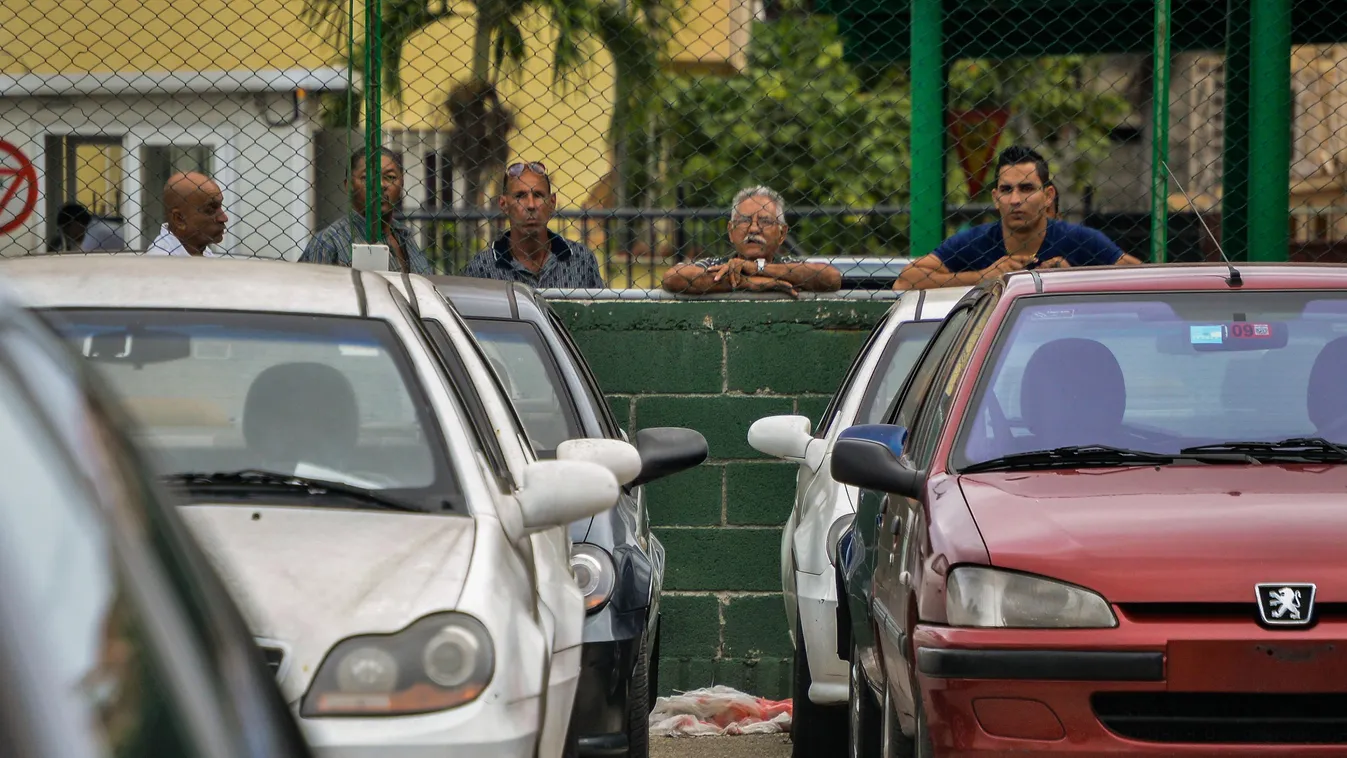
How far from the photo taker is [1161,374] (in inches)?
210

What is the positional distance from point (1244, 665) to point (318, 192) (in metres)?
10.4

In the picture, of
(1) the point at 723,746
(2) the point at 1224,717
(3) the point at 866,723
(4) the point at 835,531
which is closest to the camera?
(2) the point at 1224,717

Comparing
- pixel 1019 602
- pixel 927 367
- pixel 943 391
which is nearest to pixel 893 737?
pixel 1019 602

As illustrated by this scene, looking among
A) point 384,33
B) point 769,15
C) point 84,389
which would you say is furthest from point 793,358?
point 769,15

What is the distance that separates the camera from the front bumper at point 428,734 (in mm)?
3609

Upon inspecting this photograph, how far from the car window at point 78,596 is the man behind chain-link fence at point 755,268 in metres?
7.93

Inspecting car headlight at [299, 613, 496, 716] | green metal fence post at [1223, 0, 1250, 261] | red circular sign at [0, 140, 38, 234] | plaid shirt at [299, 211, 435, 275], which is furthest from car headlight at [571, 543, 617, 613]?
green metal fence post at [1223, 0, 1250, 261]

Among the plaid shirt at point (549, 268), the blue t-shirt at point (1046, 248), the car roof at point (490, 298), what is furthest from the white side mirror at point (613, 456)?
the plaid shirt at point (549, 268)

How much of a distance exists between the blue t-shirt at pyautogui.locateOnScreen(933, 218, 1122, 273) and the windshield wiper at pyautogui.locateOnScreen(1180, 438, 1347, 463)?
358cm

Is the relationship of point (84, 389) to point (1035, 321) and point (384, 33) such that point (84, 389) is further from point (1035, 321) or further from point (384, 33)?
point (384, 33)

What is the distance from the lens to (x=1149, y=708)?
4348 millimetres

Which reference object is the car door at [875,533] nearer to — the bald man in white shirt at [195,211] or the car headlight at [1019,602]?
the car headlight at [1019,602]

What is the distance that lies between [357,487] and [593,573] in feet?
5.38

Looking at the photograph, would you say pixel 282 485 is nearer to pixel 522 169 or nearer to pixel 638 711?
pixel 638 711
